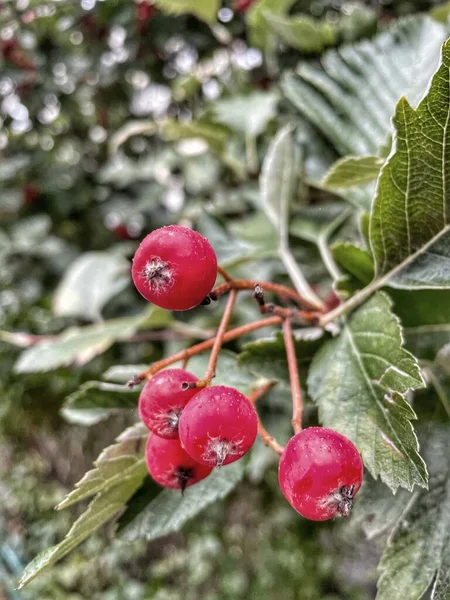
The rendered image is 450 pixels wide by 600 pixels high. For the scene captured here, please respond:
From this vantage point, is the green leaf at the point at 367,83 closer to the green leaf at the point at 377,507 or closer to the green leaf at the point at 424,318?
the green leaf at the point at 424,318

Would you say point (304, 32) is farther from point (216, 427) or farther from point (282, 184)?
point (216, 427)

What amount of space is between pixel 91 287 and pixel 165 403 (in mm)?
803

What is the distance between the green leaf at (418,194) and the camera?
1.37 ft

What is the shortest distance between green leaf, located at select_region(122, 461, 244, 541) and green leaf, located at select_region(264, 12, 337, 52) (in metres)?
0.76

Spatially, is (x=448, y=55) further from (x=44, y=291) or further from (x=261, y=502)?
(x=261, y=502)

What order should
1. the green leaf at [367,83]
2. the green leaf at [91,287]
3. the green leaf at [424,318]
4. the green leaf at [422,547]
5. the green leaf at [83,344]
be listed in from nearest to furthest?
the green leaf at [422,547] < the green leaf at [424,318] < the green leaf at [367,83] < the green leaf at [83,344] < the green leaf at [91,287]

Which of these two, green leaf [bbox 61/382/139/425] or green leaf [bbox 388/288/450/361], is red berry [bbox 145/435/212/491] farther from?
green leaf [bbox 388/288/450/361]

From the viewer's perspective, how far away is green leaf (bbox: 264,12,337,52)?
0.92m

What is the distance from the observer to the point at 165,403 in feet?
1.39

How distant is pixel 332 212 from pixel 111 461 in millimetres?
573

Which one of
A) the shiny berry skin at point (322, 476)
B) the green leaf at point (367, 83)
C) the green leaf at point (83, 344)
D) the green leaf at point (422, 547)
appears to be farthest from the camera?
the green leaf at point (83, 344)

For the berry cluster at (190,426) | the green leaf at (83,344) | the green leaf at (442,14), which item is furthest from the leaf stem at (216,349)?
the green leaf at (442,14)

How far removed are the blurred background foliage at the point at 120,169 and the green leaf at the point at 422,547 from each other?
0.33 meters

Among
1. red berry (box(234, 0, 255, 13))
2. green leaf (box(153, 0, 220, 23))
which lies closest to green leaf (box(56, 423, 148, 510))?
green leaf (box(153, 0, 220, 23))
